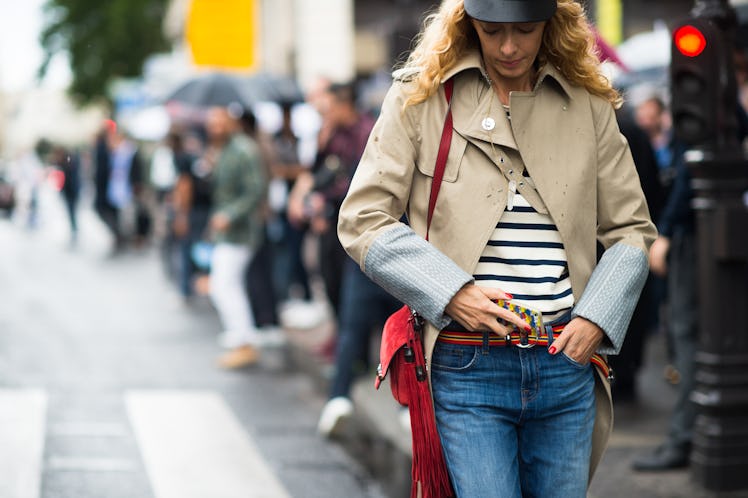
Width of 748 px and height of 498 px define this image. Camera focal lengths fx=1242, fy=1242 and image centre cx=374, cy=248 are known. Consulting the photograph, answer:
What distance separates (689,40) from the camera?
549 centimetres

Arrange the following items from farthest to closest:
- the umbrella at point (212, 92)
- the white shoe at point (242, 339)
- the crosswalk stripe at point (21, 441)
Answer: the umbrella at point (212, 92) < the white shoe at point (242, 339) < the crosswalk stripe at point (21, 441)

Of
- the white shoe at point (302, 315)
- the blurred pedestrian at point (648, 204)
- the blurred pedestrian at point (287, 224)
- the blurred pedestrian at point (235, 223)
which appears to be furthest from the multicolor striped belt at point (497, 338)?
the blurred pedestrian at point (287, 224)

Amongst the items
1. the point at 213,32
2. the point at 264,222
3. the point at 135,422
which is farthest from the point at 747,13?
the point at 213,32

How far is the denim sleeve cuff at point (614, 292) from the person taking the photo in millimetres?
2959

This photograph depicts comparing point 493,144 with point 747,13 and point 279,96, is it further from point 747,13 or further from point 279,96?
point 279,96

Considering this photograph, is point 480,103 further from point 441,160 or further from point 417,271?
point 417,271

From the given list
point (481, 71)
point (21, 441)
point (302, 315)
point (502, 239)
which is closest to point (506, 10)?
point (481, 71)

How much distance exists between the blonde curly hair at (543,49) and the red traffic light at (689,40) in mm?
2405

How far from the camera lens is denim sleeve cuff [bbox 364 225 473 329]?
113 inches

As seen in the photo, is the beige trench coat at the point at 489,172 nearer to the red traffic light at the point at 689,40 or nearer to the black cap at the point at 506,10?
the black cap at the point at 506,10

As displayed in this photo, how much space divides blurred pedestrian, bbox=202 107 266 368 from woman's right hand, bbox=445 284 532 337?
20.7 feet

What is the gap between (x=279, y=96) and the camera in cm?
1370

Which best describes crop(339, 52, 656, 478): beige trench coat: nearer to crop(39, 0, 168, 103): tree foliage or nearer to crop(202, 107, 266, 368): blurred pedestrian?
crop(202, 107, 266, 368): blurred pedestrian

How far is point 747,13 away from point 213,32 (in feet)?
51.6
